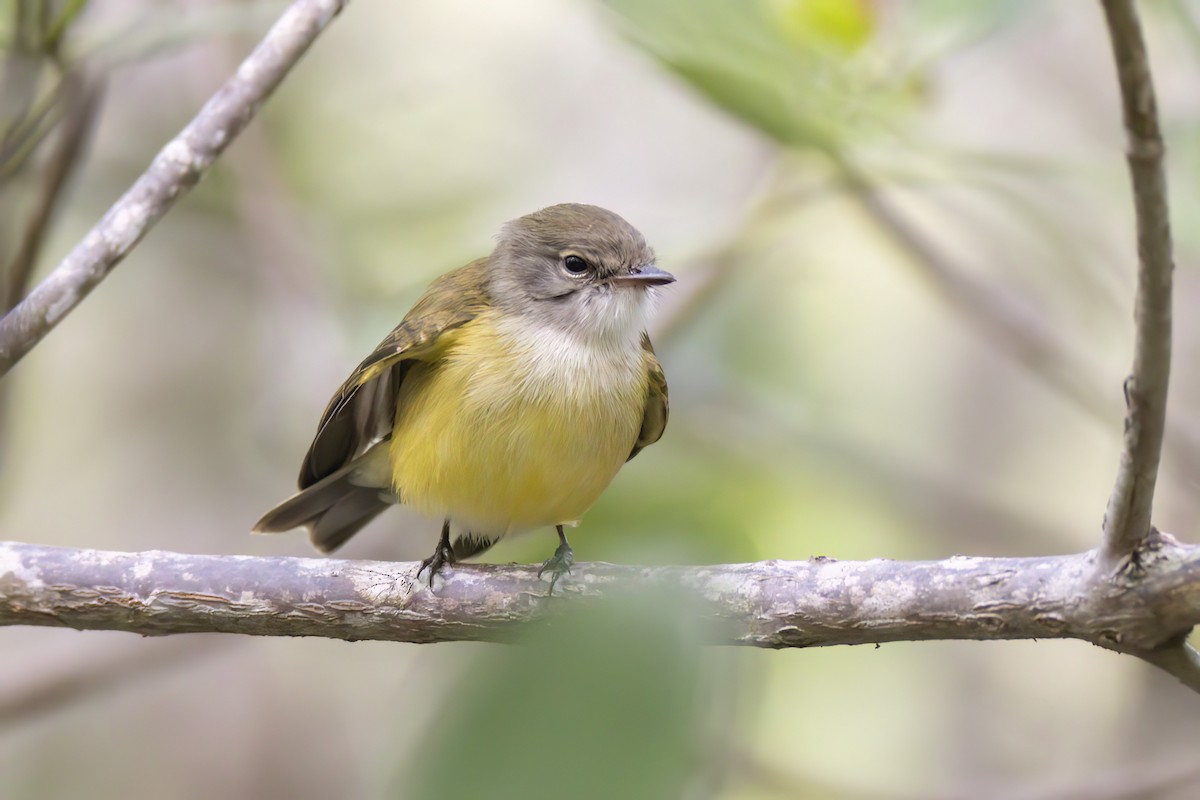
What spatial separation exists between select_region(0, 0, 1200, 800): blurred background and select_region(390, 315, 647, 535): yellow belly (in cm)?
28

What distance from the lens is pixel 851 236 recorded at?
23.5 feet

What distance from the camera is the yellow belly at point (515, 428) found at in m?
3.20

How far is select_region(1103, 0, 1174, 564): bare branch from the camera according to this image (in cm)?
137

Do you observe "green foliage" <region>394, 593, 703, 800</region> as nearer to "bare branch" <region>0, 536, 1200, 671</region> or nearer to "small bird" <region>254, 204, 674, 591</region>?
"bare branch" <region>0, 536, 1200, 671</region>

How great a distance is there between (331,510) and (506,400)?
1.00 meters

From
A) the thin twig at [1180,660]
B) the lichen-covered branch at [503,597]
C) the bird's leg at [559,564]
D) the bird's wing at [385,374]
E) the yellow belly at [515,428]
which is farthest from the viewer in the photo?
the bird's wing at [385,374]

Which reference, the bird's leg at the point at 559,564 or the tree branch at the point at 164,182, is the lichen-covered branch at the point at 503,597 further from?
the tree branch at the point at 164,182

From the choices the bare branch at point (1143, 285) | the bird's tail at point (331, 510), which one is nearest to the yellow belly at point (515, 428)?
the bird's tail at point (331, 510)

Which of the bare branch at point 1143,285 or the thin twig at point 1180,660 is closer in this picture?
the bare branch at point 1143,285

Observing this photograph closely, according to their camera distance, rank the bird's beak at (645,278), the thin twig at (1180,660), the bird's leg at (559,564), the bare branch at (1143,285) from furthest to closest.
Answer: the bird's beak at (645,278) → the bird's leg at (559,564) → the thin twig at (1180,660) → the bare branch at (1143,285)

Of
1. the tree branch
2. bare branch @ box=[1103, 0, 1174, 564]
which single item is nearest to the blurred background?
the tree branch

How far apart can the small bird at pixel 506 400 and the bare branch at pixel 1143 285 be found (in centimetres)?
138

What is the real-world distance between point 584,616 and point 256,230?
4252 mm

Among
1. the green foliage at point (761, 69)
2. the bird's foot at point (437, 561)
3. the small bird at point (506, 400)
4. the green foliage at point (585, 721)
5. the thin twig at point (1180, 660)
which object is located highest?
the green foliage at point (761, 69)
